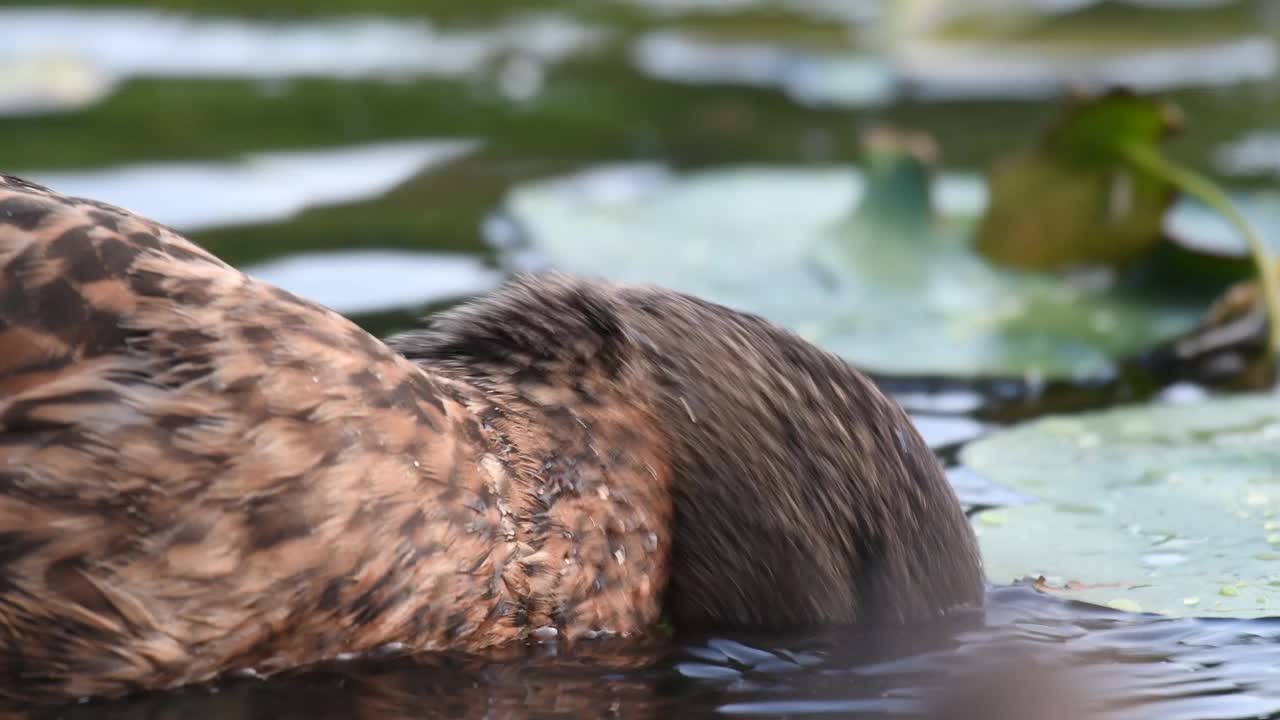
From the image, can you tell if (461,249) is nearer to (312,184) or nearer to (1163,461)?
(312,184)

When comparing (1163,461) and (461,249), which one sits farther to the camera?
(461,249)

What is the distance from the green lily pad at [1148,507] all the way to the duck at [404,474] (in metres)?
0.26

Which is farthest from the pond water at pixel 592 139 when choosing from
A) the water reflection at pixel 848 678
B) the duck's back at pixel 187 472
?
the duck's back at pixel 187 472

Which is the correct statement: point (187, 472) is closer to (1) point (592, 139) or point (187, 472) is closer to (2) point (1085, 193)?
(2) point (1085, 193)

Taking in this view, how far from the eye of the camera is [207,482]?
2621 millimetres

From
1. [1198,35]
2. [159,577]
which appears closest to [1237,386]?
[159,577]

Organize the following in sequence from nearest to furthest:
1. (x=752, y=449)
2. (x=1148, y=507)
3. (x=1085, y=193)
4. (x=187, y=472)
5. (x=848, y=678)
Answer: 1. (x=187, y=472)
2. (x=848, y=678)
3. (x=752, y=449)
4. (x=1148, y=507)
5. (x=1085, y=193)

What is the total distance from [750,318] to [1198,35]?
23.7ft

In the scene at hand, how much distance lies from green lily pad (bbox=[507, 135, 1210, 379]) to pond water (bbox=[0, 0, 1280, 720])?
142 millimetres

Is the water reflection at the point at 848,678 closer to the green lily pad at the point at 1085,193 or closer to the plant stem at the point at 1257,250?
the plant stem at the point at 1257,250

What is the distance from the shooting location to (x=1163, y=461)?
3.88 m

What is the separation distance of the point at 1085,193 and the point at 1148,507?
1806 mm

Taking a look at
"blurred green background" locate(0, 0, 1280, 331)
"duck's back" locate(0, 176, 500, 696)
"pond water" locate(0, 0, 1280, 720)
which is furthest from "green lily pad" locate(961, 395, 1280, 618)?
"blurred green background" locate(0, 0, 1280, 331)

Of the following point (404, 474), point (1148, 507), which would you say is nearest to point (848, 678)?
point (404, 474)
